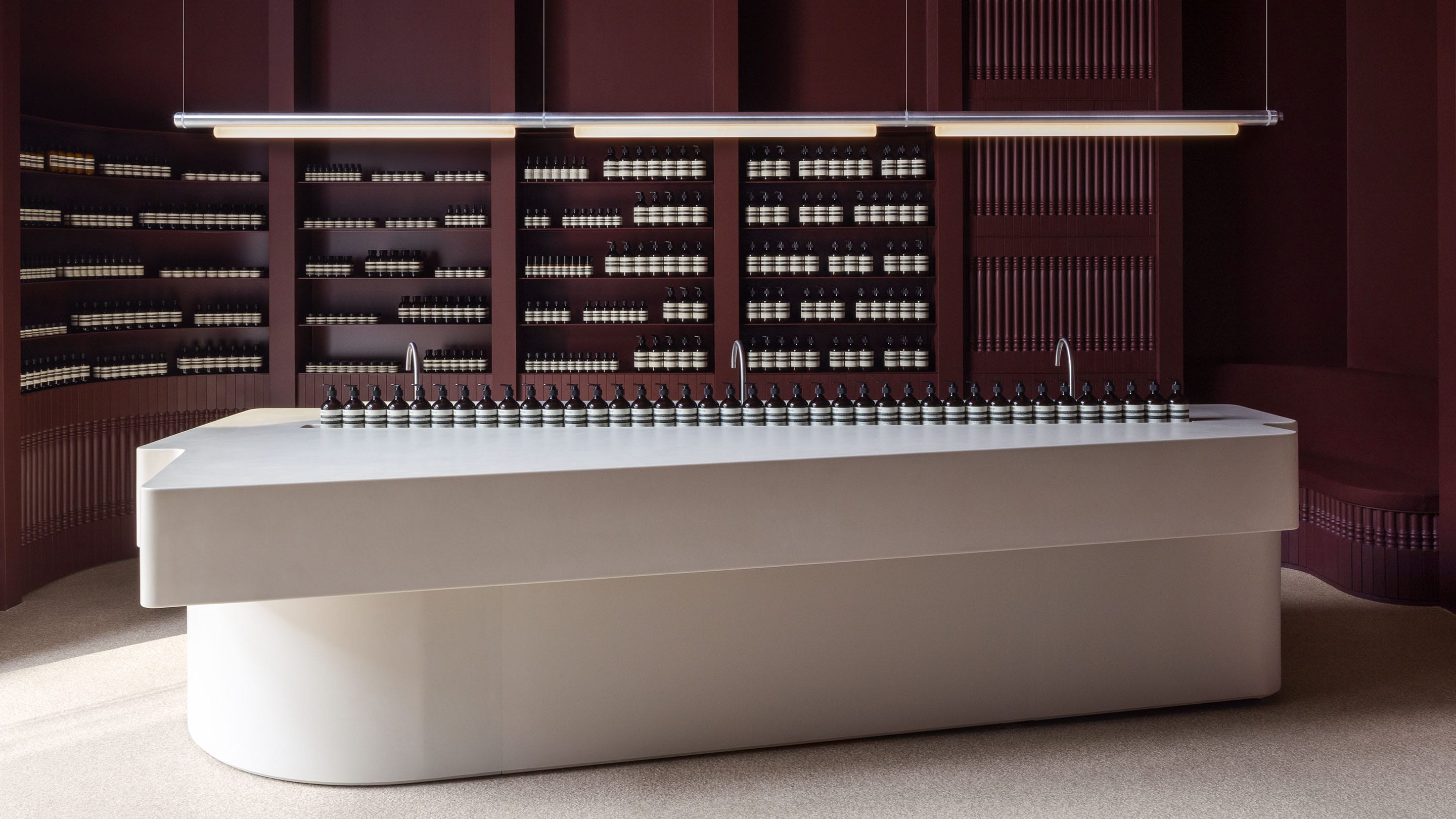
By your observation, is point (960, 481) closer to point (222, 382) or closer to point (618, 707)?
point (618, 707)

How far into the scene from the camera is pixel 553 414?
3906 mm

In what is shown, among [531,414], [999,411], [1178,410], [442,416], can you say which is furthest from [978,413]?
[442,416]

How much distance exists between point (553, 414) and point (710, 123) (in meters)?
1.59

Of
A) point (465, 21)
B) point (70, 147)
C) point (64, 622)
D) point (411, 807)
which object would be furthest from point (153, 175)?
point (411, 807)

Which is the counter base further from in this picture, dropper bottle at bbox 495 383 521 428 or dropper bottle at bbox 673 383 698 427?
dropper bottle at bbox 495 383 521 428

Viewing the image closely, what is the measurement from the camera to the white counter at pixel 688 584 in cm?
271

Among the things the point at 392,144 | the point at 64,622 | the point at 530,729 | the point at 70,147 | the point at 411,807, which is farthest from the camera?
the point at 392,144

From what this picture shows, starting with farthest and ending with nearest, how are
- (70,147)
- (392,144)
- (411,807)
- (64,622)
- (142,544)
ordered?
(392,144) → (70,147) → (64,622) → (411,807) → (142,544)

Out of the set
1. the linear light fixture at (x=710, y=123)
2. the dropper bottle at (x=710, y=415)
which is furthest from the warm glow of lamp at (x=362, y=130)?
the dropper bottle at (x=710, y=415)

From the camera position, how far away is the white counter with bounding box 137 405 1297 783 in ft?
8.90

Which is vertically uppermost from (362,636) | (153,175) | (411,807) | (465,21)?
(465,21)

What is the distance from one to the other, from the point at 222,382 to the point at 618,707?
12.9ft

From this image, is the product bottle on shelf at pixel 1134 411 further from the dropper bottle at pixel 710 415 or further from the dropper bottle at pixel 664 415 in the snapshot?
the dropper bottle at pixel 664 415

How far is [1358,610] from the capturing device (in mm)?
4707
